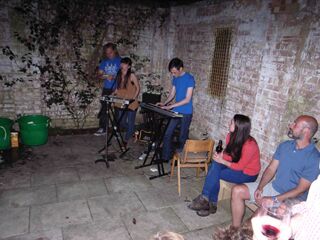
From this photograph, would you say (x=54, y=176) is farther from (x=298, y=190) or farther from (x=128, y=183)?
(x=298, y=190)

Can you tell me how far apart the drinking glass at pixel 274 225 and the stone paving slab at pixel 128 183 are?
2.80 metres

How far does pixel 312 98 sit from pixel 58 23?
17.7 feet

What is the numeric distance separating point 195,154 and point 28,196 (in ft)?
8.48

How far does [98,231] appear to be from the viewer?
3.05m

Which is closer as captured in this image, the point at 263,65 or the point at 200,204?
the point at 200,204

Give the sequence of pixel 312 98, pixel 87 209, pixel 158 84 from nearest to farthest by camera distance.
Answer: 1. pixel 312 98
2. pixel 87 209
3. pixel 158 84

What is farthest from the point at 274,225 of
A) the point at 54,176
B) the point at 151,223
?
the point at 54,176

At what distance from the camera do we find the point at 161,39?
6816mm

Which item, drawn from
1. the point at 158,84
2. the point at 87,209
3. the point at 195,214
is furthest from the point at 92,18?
the point at 195,214

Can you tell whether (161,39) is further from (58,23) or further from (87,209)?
(87,209)

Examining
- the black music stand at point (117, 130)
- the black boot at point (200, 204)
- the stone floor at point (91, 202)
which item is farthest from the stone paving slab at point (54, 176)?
the black boot at point (200, 204)

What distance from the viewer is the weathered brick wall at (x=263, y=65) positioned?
324 cm

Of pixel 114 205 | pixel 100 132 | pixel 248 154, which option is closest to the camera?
pixel 248 154

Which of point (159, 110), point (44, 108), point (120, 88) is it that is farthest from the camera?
point (44, 108)
